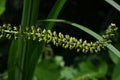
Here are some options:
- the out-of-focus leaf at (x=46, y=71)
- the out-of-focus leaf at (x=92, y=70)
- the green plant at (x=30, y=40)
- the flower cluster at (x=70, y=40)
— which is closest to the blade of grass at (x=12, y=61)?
the green plant at (x=30, y=40)

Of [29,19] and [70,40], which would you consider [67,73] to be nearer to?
[29,19]

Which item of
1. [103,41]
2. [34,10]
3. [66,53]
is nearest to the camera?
[103,41]

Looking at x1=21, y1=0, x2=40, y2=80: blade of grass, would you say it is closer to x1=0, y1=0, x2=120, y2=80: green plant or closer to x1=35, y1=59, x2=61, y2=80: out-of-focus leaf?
x1=0, y1=0, x2=120, y2=80: green plant

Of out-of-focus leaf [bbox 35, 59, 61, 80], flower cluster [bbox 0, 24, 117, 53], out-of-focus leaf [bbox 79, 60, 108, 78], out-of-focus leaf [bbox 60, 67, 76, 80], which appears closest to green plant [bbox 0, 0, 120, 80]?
flower cluster [bbox 0, 24, 117, 53]

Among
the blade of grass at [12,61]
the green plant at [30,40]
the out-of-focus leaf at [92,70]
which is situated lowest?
the out-of-focus leaf at [92,70]

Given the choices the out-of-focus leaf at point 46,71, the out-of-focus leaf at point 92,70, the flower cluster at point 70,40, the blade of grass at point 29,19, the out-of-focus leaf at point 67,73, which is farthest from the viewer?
the out-of-focus leaf at point 67,73

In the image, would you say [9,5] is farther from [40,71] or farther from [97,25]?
[40,71]

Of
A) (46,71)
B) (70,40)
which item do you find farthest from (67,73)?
(70,40)

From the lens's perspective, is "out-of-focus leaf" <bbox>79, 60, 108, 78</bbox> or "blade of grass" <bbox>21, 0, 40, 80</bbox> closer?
"blade of grass" <bbox>21, 0, 40, 80</bbox>

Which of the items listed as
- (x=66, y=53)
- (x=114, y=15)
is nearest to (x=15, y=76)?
(x=114, y=15)

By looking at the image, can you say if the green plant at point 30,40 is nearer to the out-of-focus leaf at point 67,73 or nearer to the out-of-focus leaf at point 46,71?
the out-of-focus leaf at point 46,71

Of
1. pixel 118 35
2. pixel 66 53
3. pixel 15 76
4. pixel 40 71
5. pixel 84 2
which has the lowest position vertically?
pixel 66 53
